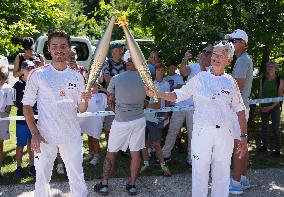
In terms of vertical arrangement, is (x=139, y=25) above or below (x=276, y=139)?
above

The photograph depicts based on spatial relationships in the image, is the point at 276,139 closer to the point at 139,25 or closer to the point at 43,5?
the point at 139,25

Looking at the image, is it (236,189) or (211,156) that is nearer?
(211,156)

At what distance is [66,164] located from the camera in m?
4.23

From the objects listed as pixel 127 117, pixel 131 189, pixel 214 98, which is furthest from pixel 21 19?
pixel 214 98

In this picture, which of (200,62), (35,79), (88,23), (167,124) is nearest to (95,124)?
(167,124)

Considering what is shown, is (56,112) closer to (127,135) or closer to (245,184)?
(127,135)

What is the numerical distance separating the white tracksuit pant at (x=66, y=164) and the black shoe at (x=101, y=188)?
1331 mm

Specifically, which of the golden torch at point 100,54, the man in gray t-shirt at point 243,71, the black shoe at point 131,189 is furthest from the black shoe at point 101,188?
the man in gray t-shirt at point 243,71

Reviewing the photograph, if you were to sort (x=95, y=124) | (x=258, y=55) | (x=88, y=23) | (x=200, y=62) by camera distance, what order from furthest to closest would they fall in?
(x=88, y=23) < (x=258, y=55) < (x=95, y=124) < (x=200, y=62)

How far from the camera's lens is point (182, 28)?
8305mm

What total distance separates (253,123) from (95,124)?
4667mm

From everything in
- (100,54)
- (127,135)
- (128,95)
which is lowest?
(127,135)

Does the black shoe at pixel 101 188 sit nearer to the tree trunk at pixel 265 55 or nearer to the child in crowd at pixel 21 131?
the child in crowd at pixel 21 131

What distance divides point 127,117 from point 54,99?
151 centimetres
